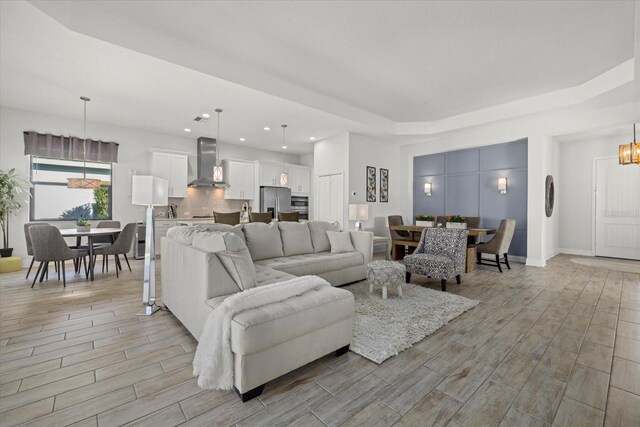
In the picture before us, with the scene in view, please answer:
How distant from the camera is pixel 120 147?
20.5ft

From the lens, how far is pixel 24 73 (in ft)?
12.6

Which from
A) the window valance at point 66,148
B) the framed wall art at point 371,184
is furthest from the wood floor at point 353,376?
the framed wall art at point 371,184

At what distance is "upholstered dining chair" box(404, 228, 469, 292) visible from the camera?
373 cm

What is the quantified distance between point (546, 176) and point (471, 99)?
2.21m

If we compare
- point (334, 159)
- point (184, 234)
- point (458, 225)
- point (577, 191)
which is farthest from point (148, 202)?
point (577, 191)

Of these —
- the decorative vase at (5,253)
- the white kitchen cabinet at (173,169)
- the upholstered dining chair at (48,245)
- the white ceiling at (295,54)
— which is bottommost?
the decorative vase at (5,253)

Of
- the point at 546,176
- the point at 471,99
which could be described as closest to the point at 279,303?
the point at 471,99

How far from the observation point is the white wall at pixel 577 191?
6555 millimetres

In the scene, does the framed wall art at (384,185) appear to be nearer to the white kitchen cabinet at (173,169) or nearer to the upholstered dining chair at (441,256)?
the upholstered dining chair at (441,256)

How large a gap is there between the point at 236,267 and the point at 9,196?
18.3 feet

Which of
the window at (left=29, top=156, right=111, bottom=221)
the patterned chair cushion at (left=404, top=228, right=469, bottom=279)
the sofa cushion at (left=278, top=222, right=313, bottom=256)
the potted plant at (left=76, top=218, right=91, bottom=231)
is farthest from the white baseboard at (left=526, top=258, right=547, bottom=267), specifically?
the window at (left=29, top=156, right=111, bottom=221)

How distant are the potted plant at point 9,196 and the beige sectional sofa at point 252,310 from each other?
4.05 meters

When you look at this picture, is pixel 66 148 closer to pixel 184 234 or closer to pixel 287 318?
pixel 184 234

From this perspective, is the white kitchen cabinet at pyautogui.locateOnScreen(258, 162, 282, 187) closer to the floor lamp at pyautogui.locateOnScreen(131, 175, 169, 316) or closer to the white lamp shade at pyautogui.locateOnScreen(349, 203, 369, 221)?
the white lamp shade at pyautogui.locateOnScreen(349, 203, 369, 221)
